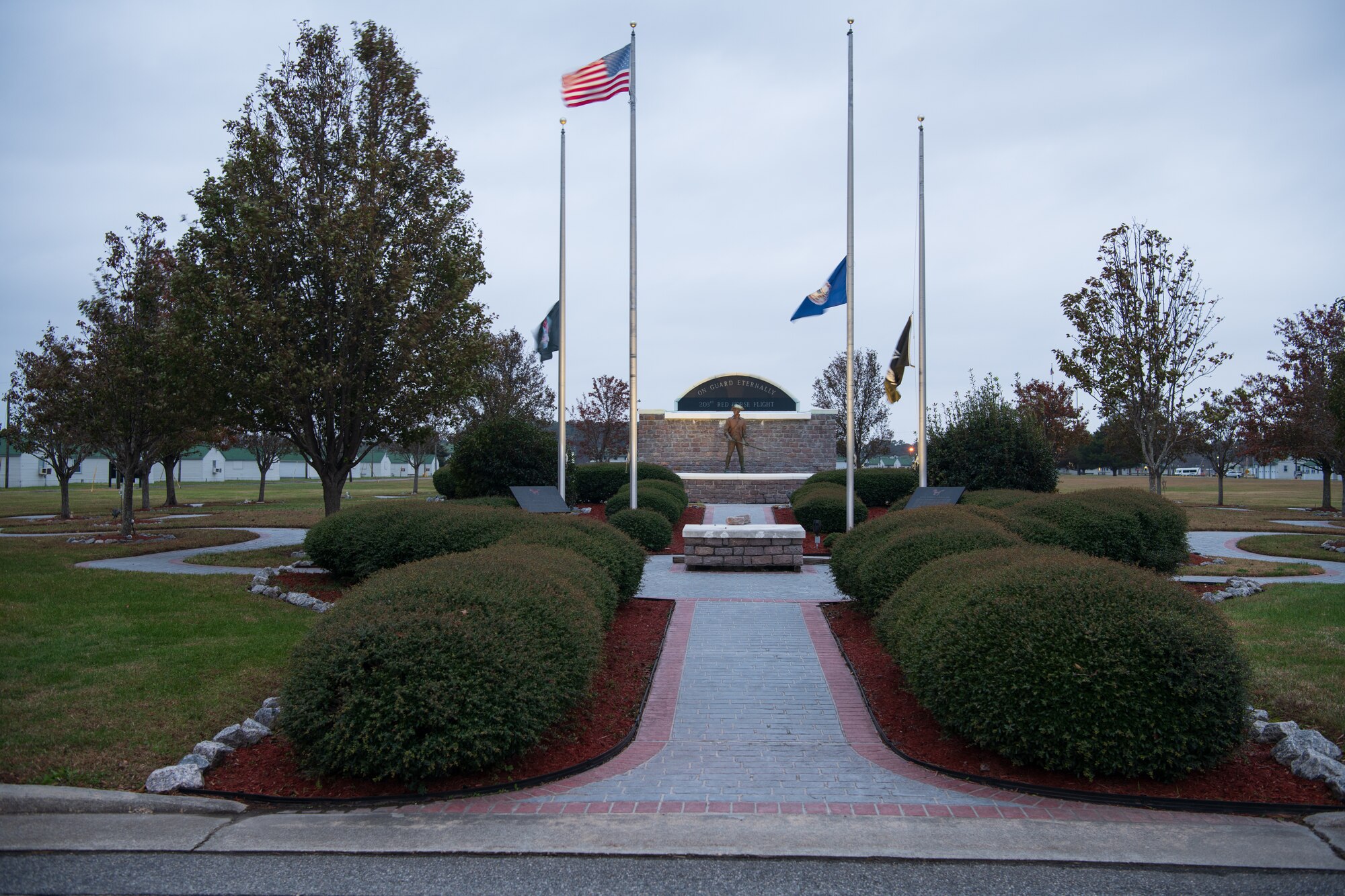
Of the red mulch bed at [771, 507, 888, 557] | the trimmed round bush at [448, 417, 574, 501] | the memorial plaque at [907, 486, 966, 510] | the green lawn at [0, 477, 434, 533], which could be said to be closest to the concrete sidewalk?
the red mulch bed at [771, 507, 888, 557]

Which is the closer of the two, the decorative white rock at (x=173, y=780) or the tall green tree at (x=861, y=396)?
the decorative white rock at (x=173, y=780)

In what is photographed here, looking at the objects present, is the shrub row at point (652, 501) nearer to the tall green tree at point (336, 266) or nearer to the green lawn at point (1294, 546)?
the tall green tree at point (336, 266)

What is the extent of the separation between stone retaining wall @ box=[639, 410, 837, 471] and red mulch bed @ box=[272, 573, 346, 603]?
88.0ft

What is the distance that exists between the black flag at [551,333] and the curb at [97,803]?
14214 millimetres

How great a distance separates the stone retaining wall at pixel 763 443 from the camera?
1570 inches

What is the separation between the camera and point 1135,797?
523 cm

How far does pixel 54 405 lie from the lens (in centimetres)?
2158

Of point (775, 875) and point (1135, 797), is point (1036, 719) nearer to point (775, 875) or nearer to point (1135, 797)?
point (1135, 797)

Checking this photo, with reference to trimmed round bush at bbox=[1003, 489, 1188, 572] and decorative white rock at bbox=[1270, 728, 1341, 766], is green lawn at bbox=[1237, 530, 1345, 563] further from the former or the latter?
decorative white rock at bbox=[1270, 728, 1341, 766]

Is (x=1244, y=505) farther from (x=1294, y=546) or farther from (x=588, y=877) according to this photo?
(x=588, y=877)

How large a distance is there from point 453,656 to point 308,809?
1116mm

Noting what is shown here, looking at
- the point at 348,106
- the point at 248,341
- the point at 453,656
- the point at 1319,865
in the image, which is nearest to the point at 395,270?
the point at 248,341

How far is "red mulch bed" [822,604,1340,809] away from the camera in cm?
530

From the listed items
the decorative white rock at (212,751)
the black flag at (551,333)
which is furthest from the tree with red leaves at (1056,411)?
the decorative white rock at (212,751)
